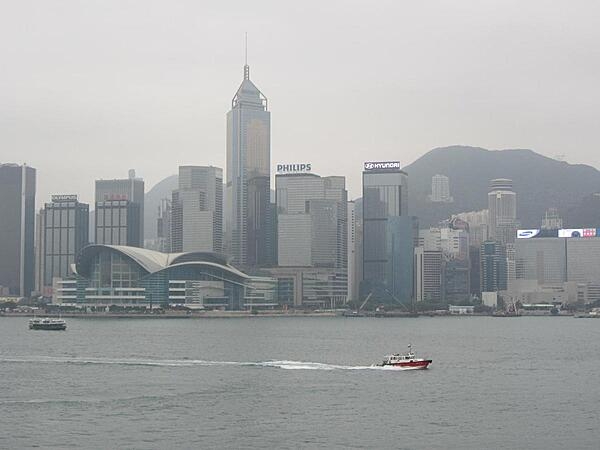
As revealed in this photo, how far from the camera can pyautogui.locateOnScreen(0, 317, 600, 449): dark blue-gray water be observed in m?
41.4

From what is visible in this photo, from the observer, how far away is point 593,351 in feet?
292

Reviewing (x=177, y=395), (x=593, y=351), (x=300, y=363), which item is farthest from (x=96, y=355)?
(x=593, y=351)

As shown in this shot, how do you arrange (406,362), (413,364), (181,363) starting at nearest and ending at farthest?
(406,362) → (413,364) → (181,363)

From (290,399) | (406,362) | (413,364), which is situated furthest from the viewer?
(413,364)

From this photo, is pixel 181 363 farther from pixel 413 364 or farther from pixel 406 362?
pixel 413 364

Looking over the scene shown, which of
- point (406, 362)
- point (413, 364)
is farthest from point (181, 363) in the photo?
point (413, 364)

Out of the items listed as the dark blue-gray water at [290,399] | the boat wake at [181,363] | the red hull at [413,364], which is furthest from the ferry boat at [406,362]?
the dark blue-gray water at [290,399]

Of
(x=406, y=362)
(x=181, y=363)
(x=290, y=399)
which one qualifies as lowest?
(x=290, y=399)

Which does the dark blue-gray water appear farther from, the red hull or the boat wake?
the red hull

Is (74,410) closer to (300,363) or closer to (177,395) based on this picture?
(177,395)

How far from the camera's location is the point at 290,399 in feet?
168

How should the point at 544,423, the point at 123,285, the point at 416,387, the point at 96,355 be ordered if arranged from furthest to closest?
the point at 123,285 < the point at 96,355 < the point at 416,387 < the point at 544,423

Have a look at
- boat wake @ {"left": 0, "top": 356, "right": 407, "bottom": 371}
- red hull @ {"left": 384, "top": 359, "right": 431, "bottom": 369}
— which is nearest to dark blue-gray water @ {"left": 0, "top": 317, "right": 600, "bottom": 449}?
boat wake @ {"left": 0, "top": 356, "right": 407, "bottom": 371}

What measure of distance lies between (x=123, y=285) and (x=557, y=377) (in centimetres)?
12904
